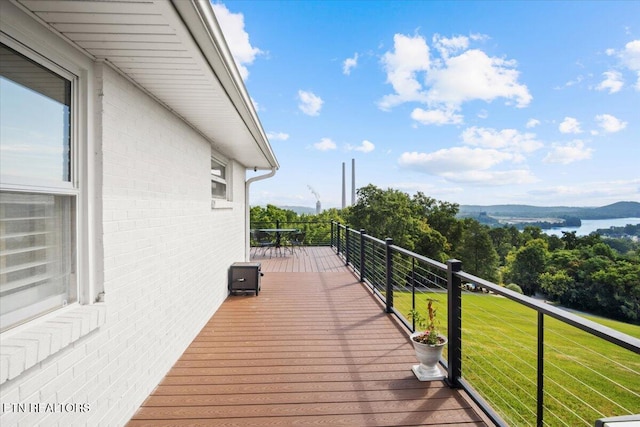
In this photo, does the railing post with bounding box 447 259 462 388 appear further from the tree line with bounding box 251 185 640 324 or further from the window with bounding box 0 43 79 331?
the tree line with bounding box 251 185 640 324

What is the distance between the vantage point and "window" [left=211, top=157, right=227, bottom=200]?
5165 mm

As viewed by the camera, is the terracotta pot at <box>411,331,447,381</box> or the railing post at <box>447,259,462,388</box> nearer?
the railing post at <box>447,259,462,388</box>

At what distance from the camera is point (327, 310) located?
15.4 ft

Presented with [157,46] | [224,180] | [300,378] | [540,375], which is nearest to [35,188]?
[157,46]

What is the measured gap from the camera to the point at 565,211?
54.2m

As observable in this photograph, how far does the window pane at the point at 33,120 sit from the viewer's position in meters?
1.41

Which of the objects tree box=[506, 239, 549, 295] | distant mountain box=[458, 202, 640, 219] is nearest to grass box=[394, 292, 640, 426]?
tree box=[506, 239, 549, 295]

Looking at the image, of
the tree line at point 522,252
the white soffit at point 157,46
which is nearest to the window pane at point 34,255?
the white soffit at point 157,46

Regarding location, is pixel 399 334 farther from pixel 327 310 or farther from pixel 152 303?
pixel 152 303

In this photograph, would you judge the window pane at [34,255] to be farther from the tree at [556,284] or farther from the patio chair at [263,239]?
the tree at [556,284]

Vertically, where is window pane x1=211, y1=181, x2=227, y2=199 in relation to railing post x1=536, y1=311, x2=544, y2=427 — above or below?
above

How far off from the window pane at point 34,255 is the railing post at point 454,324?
2.52 metres

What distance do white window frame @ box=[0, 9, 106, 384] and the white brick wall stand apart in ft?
0.09

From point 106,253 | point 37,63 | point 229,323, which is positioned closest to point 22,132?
point 37,63
